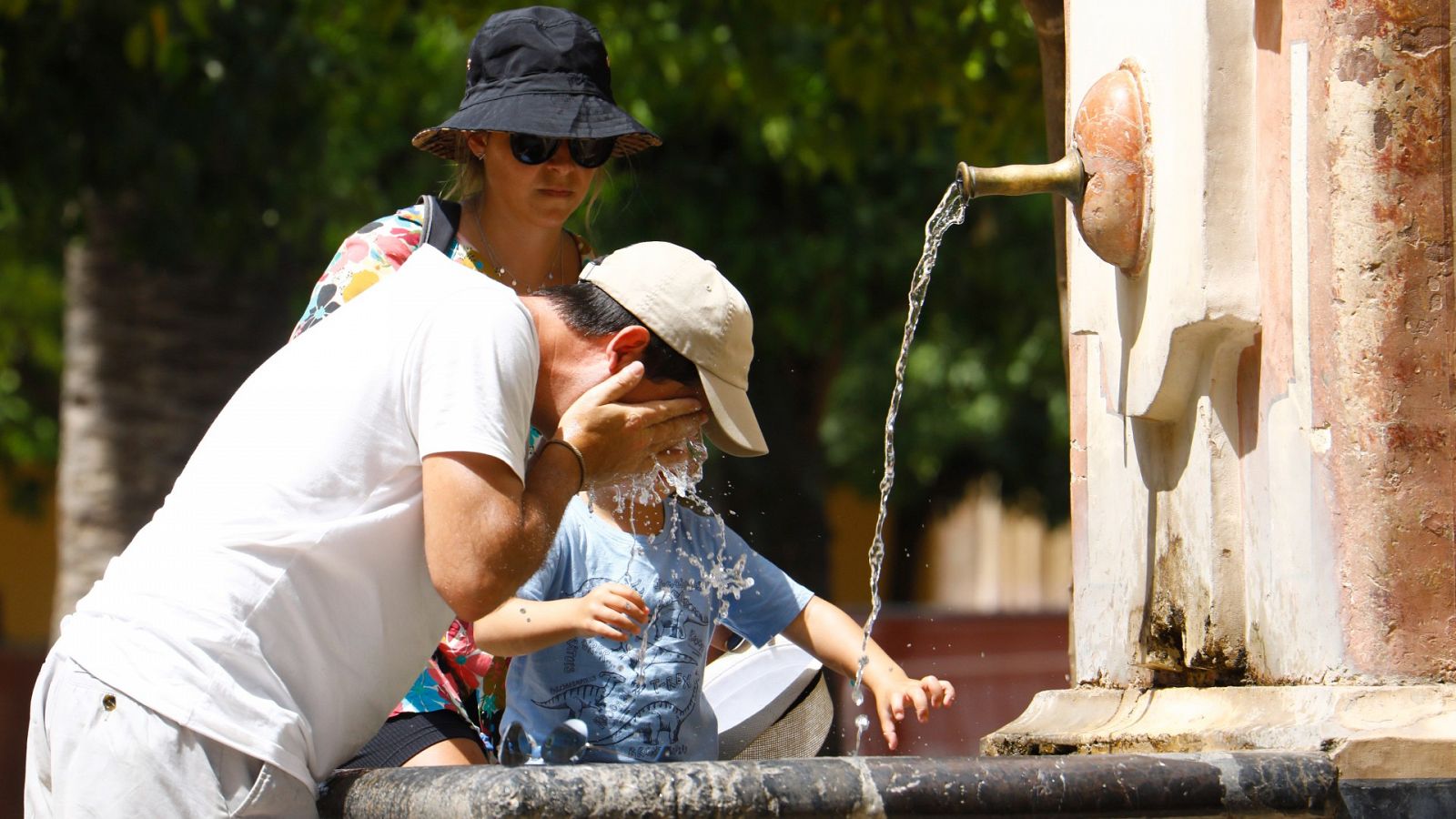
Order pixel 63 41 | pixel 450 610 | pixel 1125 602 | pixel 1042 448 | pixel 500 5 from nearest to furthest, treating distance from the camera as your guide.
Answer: pixel 450 610
pixel 1125 602
pixel 500 5
pixel 63 41
pixel 1042 448

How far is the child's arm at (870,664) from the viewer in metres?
2.99

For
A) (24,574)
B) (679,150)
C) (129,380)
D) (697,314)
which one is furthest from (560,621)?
(24,574)

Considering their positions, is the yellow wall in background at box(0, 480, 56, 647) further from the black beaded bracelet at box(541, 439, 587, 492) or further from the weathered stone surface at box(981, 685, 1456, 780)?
the black beaded bracelet at box(541, 439, 587, 492)

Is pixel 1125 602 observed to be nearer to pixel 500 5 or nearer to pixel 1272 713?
pixel 1272 713

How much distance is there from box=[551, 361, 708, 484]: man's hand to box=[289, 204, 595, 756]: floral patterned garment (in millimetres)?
581

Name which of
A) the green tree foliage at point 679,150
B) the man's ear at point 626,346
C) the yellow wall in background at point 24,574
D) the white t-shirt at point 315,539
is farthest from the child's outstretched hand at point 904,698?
the yellow wall in background at point 24,574

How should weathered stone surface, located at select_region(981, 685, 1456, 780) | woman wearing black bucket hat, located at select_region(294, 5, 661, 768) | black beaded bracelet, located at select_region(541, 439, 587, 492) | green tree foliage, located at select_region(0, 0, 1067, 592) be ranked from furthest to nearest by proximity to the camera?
green tree foliage, located at select_region(0, 0, 1067, 592), woman wearing black bucket hat, located at select_region(294, 5, 661, 768), weathered stone surface, located at select_region(981, 685, 1456, 780), black beaded bracelet, located at select_region(541, 439, 587, 492)

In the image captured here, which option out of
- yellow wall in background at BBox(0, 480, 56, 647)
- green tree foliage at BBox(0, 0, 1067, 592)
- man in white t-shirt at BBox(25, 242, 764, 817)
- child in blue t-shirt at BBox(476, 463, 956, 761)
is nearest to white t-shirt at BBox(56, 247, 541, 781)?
man in white t-shirt at BBox(25, 242, 764, 817)

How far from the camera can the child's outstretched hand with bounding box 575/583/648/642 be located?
2.56 metres

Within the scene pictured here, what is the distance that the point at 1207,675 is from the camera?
2975 millimetres

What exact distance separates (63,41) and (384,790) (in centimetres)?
666

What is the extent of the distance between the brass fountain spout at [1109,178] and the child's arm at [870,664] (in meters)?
0.74

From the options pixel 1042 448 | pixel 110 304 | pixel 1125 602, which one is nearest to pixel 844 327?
pixel 110 304

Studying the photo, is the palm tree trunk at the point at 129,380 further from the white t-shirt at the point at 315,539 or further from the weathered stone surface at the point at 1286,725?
the white t-shirt at the point at 315,539
